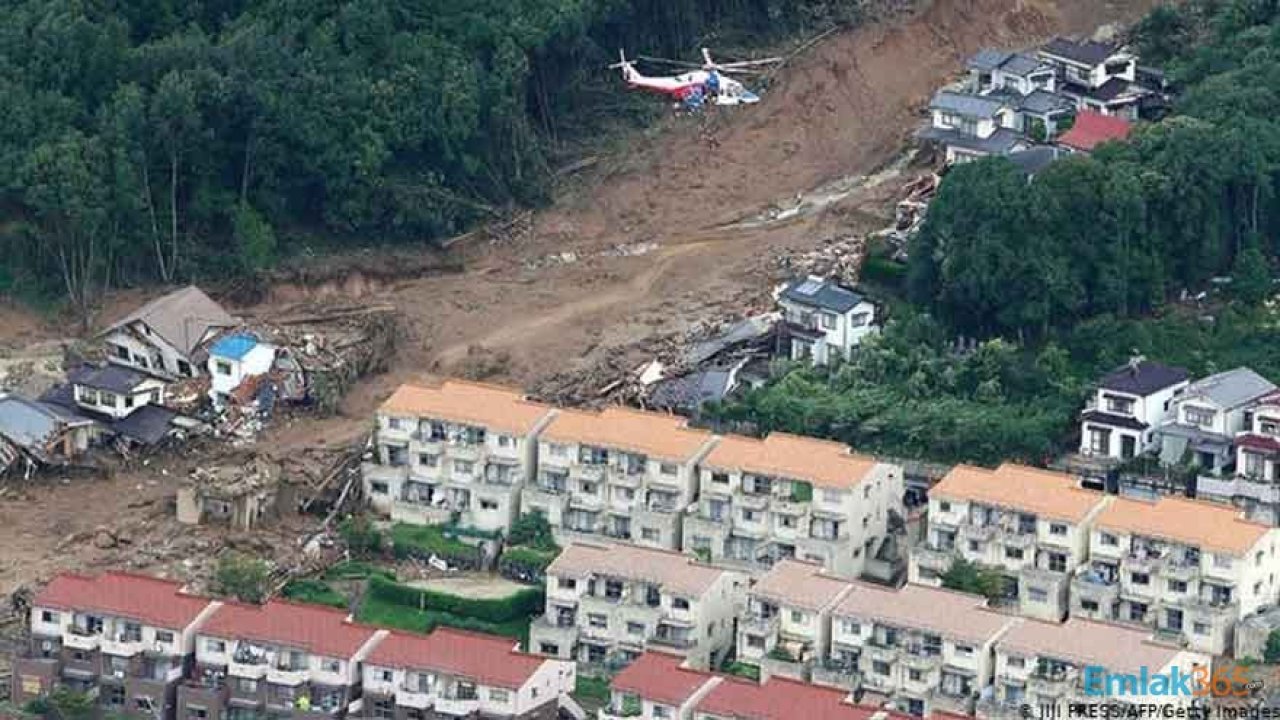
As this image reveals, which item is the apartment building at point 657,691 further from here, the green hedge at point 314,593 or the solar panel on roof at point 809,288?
the solar panel on roof at point 809,288

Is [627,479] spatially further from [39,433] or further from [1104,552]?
[39,433]

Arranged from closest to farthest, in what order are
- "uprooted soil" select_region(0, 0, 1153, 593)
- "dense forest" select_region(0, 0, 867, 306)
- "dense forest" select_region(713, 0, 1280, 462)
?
"dense forest" select_region(713, 0, 1280, 462) → "uprooted soil" select_region(0, 0, 1153, 593) → "dense forest" select_region(0, 0, 867, 306)

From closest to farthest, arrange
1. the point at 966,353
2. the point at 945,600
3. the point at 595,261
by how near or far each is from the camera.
Result: the point at 945,600, the point at 966,353, the point at 595,261

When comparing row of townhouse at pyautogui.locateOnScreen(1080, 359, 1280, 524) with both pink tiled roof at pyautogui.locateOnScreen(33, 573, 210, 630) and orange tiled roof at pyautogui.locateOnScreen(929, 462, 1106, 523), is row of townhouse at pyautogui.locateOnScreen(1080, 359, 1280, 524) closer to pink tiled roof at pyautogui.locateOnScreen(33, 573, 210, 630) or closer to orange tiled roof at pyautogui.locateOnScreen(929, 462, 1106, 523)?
orange tiled roof at pyautogui.locateOnScreen(929, 462, 1106, 523)

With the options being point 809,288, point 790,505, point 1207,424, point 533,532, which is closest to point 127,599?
point 533,532

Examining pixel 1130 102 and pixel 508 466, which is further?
pixel 1130 102

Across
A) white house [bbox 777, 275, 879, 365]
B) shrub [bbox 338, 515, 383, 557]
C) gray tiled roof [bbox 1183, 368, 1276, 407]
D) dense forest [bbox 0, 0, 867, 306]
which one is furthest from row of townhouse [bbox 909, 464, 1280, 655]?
dense forest [bbox 0, 0, 867, 306]

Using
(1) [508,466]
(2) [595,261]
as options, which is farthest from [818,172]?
(1) [508,466]

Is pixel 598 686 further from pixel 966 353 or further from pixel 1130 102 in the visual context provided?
pixel 1130 102

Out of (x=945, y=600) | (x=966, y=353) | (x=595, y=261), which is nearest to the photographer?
(x=945, y=600)
